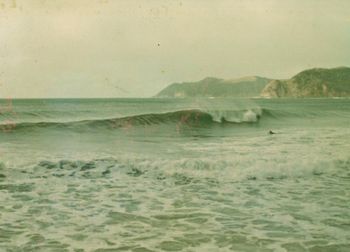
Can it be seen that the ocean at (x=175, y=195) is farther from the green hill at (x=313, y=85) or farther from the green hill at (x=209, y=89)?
the green hill at (x=313, y=85)

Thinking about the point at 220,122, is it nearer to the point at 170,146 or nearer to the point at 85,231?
the point at 170,146

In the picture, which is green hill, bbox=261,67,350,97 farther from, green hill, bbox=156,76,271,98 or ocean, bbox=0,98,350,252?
ocean, bbox=0,98,350,252

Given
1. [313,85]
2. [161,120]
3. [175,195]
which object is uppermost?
[313,85]

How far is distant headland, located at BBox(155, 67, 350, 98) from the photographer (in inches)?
983

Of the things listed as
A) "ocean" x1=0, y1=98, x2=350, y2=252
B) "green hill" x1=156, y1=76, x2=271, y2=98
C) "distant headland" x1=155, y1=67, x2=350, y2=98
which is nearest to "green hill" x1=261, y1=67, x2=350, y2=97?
"distant headland" x1=155, y1=67, x2=350, y2=98

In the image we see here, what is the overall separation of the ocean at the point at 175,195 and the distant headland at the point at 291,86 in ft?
32.2

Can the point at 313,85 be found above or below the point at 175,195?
above

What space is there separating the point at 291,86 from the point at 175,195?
3184 inches

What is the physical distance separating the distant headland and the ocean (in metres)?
9.81

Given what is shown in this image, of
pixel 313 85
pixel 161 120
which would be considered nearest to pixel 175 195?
pixel 161 120

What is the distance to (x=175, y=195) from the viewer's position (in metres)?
6.89

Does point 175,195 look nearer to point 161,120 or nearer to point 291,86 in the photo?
point 161,120

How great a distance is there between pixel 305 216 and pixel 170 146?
23.2 ft

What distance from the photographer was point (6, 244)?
4621 millimetres
